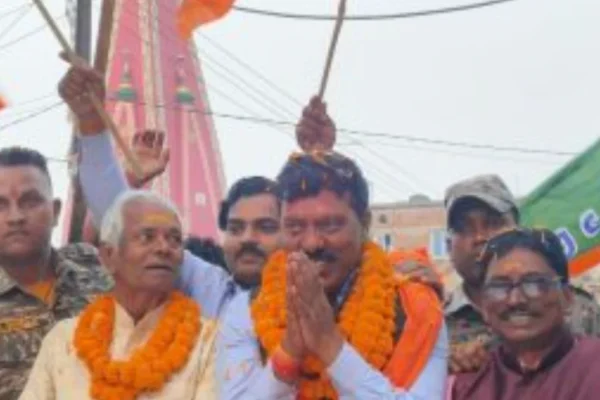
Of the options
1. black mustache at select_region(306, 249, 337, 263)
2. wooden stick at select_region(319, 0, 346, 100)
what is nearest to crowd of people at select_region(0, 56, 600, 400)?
black mustache at select_region(306, 249, 337, 263)

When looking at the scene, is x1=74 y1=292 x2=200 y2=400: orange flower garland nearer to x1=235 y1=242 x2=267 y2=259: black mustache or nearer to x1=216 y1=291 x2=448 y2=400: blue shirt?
x1=216 y1=291 x2=448 y2=400: blue shirt

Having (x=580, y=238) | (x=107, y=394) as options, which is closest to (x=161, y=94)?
(x=580, y=238)

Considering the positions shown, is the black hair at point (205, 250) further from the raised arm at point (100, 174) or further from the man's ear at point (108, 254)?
the man's ear at point (108, 254)

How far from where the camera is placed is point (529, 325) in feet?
8.97

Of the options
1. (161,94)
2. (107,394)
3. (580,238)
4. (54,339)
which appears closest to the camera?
(107,394)

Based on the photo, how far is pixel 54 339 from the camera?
11.1 feet

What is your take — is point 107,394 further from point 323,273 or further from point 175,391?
point 323,273

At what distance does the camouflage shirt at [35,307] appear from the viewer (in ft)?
12.1

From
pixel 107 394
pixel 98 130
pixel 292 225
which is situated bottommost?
pixel 107 394

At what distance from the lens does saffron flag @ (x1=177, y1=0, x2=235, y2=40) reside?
14.3ft

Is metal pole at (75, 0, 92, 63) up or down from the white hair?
up

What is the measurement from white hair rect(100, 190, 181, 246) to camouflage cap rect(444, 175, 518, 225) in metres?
0.85

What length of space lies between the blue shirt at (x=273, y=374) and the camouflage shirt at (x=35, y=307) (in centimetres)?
90

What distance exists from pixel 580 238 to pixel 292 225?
9.42ft
